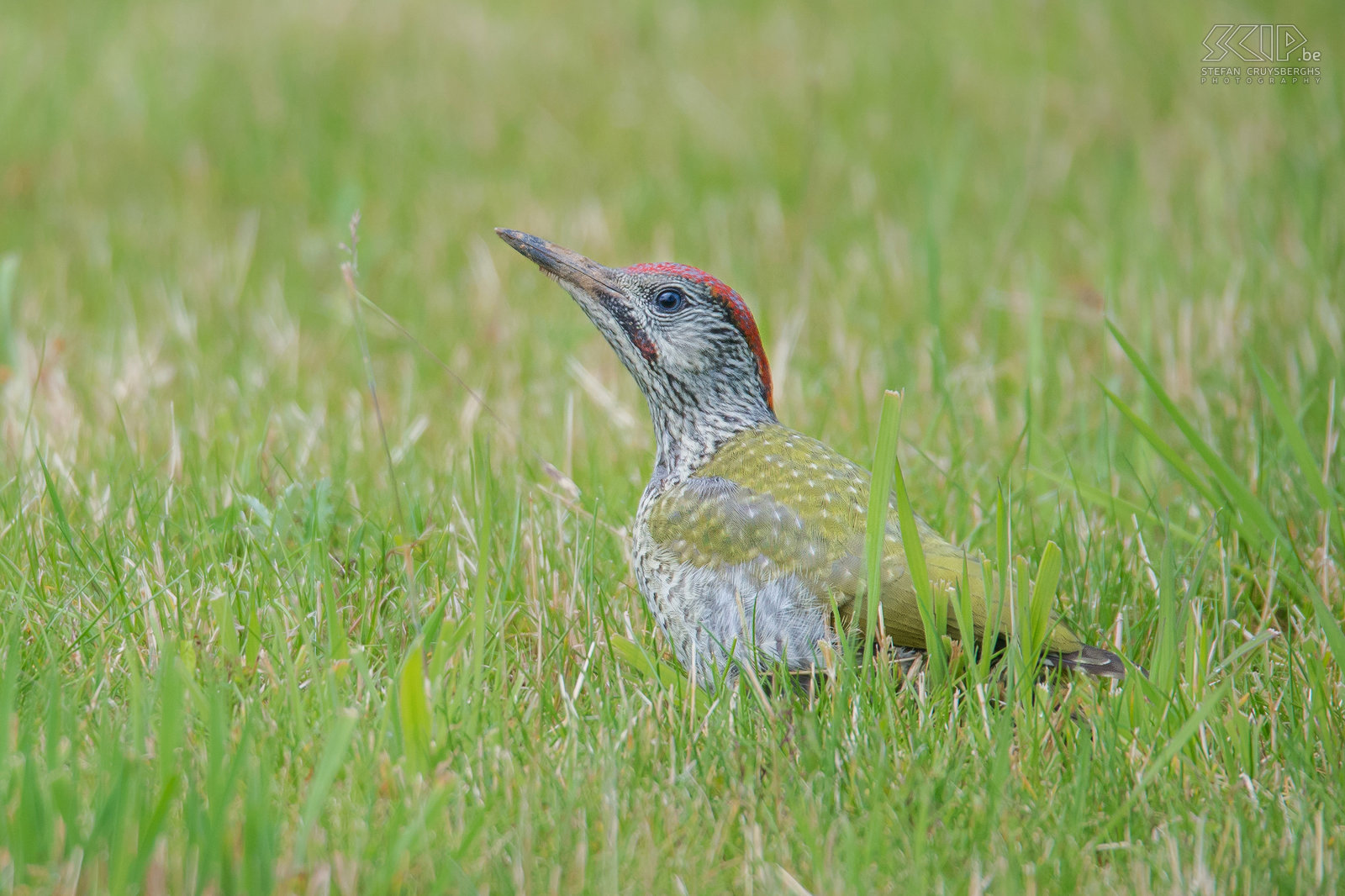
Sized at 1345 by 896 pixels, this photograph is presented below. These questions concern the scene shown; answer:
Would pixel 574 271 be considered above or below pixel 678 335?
above

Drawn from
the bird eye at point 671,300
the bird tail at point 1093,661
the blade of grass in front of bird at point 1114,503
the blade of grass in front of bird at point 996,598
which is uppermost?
the bird eye at point 671,300

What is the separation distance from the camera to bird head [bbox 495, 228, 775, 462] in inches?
129

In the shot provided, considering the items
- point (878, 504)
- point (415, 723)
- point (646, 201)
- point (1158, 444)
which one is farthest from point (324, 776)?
point (646, 201)

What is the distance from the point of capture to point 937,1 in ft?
27.7

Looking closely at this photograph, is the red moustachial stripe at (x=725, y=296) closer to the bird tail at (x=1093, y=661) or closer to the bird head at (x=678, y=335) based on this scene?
the bird head at (x=678, y=335)

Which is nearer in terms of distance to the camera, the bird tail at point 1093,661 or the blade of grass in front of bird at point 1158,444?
the bird tail at point 1093,661

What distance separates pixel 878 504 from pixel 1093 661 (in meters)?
0.53

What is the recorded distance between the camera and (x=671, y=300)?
330 cm

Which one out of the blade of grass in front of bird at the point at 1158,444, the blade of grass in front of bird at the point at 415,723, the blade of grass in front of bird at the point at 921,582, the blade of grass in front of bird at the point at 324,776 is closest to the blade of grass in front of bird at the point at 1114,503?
the blade of grass in front of bird at the point at 1158,444

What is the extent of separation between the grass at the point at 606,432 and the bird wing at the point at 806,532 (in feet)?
0.43

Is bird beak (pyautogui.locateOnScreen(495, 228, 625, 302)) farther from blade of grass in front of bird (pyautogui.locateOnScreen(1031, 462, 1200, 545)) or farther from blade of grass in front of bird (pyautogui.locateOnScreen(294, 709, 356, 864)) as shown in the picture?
blade of grass in front of bird (pyautogui.locateOnScreen(294, 709, 356, 864))

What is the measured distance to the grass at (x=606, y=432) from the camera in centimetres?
217

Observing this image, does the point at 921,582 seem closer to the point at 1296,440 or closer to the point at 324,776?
A: the point at 1296,440

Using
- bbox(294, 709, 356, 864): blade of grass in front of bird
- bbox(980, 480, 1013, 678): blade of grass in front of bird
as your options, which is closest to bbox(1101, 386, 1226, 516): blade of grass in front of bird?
bbox(980, 480, 1013, 678): blade of grass in front of bird
